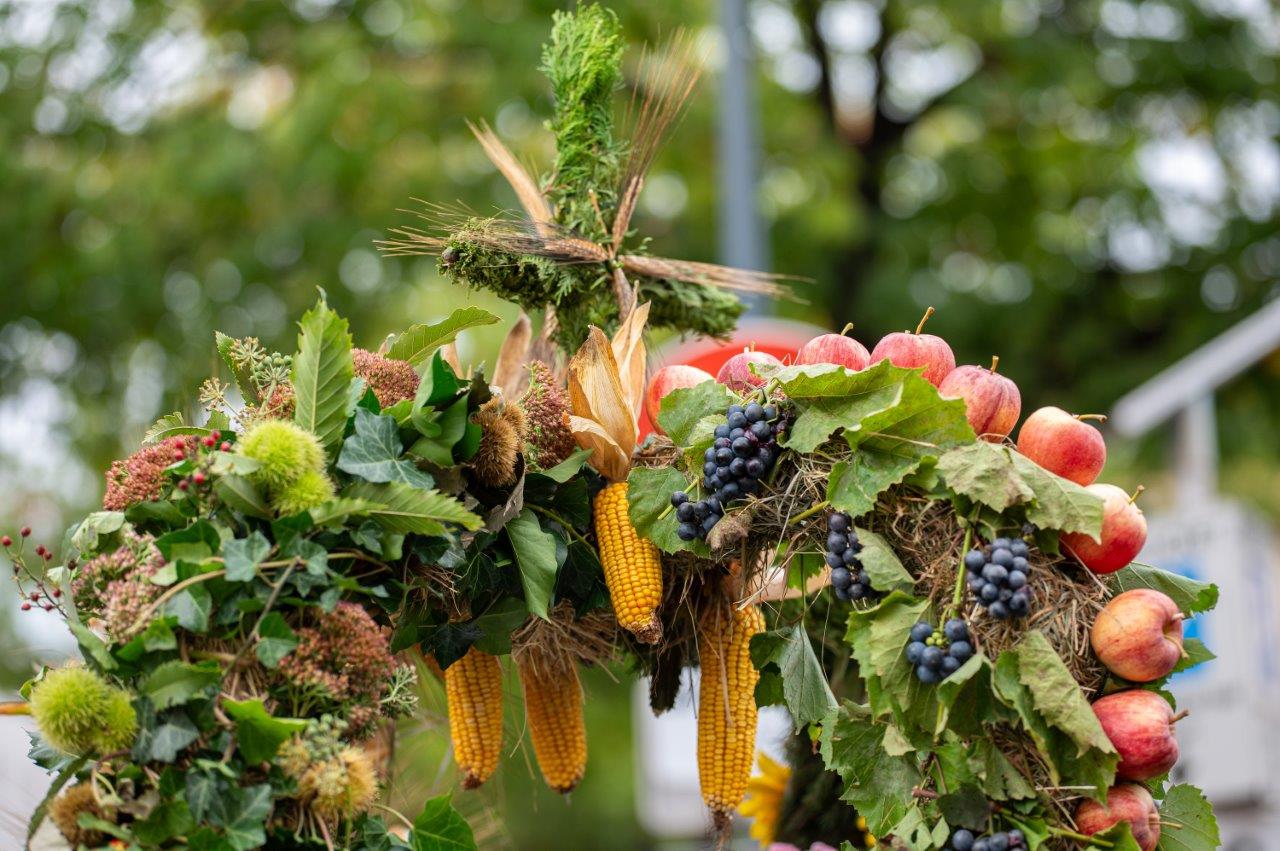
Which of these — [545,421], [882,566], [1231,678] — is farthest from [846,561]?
[1231,678]

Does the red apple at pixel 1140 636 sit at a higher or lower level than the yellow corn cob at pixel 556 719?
higher

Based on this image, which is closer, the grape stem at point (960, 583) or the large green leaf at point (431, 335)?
the grape stem at point (960, 583)

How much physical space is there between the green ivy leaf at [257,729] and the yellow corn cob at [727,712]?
91 cm

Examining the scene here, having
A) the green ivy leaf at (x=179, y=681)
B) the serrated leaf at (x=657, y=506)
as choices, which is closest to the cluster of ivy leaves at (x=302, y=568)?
the green ivy leaf at (x=179, y=681)

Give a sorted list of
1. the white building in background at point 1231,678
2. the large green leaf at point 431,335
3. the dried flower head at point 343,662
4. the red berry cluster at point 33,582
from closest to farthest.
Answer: the dried flower head at point 343,662, the red berry cluster at point 33,582, the large green leaf at point 431,335, the white building in background at point 1231,678

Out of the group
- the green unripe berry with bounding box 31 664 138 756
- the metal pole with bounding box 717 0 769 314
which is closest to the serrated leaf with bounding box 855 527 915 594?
the green unripe berry with bounding box 31 664 138 756

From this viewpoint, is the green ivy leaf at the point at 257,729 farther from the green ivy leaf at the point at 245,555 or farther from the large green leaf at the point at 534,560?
the large green leaf at the point at 534,560

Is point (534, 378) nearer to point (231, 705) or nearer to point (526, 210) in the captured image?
point (526, 210)

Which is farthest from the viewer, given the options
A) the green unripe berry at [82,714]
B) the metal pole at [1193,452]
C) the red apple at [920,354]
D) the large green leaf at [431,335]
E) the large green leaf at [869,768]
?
the metal pole at [1193,452]

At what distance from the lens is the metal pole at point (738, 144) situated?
623cm

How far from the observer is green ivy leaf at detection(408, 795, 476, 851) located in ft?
6.88

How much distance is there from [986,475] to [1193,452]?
5955 millimetres

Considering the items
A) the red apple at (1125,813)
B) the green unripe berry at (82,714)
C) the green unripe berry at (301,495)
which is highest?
the green unripe berry at (301,495)

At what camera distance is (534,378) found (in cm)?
248
